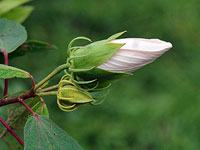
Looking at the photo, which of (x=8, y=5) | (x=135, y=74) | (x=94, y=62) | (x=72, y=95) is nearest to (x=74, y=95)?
(x=72, y=95)

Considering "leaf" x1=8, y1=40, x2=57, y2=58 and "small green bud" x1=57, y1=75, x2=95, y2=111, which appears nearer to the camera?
"small green bud" x1=57, y1=75, x2=95, y2=111

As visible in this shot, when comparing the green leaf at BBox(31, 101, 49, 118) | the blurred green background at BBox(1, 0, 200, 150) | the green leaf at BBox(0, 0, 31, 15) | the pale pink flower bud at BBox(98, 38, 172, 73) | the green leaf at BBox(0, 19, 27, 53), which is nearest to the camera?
the pale pink flower bud at BBox(98, 38, 172, 73)

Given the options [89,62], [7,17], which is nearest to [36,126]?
[89,62]

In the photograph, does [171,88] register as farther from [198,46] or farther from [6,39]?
[6,39]

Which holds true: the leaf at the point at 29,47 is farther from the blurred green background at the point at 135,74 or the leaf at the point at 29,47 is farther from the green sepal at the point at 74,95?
the blurred green background at the point at 135,74

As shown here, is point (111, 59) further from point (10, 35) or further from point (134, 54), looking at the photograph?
point (10, 35)

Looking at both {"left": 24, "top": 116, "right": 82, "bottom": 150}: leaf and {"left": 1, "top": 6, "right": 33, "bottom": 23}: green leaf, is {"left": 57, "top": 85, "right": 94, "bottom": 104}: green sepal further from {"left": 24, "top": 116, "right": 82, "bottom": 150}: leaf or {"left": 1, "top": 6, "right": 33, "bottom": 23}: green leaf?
{"left": 1, "top": 6, "right": 33, "bottom": 23}: green leaf

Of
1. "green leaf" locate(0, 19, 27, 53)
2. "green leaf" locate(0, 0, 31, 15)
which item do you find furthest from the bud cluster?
"green leaf" locate(0, 0, 31, 15)

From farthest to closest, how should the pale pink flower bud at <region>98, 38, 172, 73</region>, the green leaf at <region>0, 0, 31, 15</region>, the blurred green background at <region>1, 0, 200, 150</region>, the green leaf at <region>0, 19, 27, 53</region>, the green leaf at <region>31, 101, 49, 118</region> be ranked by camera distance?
the blurred green background at <region>1, 0, 200, 150</region>, the green leaf at <region>0, 0, 31, 15</region>, the green leaf at <region>0, 19, 27, 53</region>, the green leaf at <region>31, 101, 49, 118</region>, the pale pink flower bud at <region>98, 38, 172, 73</region>
